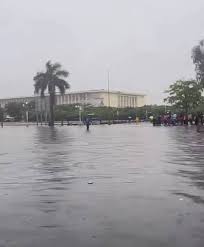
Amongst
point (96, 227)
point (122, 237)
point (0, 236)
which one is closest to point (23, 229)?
point (0, 236)

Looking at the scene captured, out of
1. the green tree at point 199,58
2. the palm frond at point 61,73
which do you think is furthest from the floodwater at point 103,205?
the palm frond at point 61,73

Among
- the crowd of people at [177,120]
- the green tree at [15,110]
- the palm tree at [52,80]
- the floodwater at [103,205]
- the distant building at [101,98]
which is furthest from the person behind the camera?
the distant building at [101,98]

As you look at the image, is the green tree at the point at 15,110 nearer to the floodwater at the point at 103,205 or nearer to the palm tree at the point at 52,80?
the palm tree at the point at 52,80

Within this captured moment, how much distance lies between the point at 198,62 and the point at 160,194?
53.5m

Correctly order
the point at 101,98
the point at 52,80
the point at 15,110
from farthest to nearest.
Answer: the point at 101,98
the point at 15,110
the point at 52,80

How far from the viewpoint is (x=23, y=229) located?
5969 millimetres

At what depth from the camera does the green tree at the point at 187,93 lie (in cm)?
5791

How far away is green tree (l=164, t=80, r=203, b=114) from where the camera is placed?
57.9 m

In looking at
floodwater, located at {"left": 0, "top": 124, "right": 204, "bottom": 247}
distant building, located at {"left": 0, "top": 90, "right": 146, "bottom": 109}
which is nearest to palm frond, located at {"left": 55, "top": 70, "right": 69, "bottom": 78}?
distant building, located at {"left": 0, "top": 90, "right": 146, "bottom": 109}

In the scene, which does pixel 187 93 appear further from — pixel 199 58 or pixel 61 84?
pixel 61 84

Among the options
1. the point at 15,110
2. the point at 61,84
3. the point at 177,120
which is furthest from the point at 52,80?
the point at 15,110

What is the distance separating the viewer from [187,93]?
190ft

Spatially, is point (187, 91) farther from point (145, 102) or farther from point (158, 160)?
point (145, 102)

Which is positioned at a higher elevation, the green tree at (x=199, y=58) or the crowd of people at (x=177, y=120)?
Result: the green tree at (x=199, y=58)
